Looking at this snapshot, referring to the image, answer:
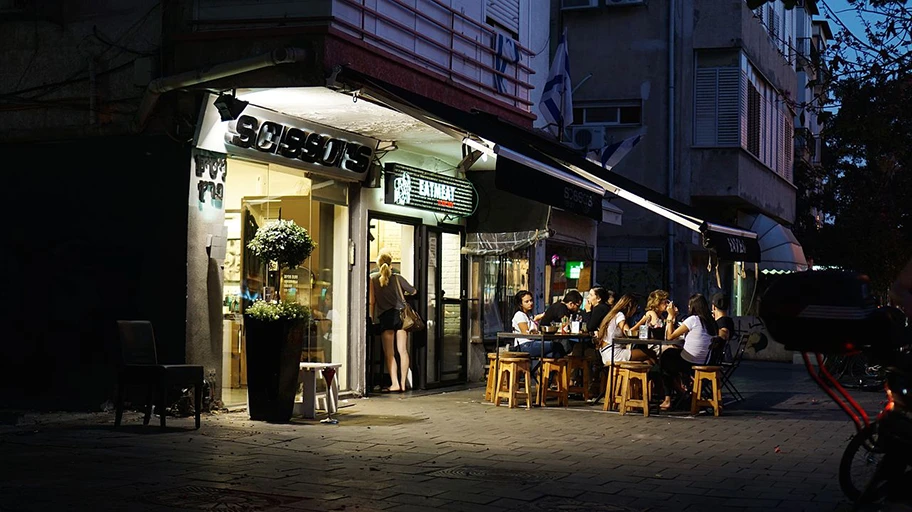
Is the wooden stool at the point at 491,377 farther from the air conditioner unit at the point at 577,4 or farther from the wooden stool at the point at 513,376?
the air conditioner unit at the point at 577,4

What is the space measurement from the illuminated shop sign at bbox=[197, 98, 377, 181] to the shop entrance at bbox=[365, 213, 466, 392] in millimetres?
1046

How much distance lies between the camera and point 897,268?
33938 millimetres

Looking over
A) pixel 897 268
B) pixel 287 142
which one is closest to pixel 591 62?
pixel 897 268

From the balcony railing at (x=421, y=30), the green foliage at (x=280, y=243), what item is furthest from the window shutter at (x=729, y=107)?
the green foliage at (x=280, y=243)

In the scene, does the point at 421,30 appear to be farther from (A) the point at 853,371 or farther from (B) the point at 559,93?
(A) the point at 853,371

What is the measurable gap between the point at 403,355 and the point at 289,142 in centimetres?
406

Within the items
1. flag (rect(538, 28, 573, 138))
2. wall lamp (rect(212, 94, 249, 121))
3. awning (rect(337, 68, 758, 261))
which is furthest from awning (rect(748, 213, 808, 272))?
wall lamp (rect(212, 94, 249, 121))

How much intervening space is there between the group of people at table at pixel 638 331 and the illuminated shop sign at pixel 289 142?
3130 millimetres

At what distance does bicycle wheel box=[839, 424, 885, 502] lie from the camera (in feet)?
23.3

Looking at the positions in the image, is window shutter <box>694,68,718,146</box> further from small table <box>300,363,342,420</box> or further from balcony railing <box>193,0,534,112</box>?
small table <box>300,363,342,420</box>

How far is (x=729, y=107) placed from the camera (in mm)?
28406

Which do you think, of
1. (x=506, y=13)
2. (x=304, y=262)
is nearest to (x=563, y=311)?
(x=304, y=262)

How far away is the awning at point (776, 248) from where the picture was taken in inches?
1217

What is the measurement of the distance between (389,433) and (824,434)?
4.52 m
